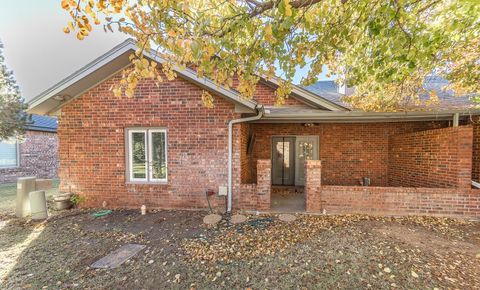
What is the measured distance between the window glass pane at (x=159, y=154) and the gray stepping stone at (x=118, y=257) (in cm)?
225

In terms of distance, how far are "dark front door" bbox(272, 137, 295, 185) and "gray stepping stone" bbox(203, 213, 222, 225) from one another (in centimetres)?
414

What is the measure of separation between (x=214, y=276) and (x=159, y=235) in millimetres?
1841

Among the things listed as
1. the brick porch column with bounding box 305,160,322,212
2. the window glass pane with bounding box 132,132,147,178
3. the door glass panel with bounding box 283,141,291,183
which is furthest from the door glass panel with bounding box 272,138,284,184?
the window glass pane with bounding box 132,132,147,178

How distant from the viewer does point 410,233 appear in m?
4.19

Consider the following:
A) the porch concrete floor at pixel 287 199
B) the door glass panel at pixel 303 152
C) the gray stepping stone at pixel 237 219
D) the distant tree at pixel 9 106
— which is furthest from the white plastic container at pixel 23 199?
the door glass panel at pixel 303 152

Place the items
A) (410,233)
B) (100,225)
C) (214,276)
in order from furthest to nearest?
(100,225) → (410,233) → (214,276)

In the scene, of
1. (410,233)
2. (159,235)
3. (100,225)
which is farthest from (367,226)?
(100,225)

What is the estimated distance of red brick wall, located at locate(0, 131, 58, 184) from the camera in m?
10.8

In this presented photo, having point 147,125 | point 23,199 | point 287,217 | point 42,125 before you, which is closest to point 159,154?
point 147,125

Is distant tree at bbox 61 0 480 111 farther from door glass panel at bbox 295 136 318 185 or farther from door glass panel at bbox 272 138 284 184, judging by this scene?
door glass panel at bbox 272 138 284 184

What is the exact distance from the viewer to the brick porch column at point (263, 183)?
214 inches

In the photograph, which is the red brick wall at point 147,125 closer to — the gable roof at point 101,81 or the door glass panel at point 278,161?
the gable roof at point 101,81

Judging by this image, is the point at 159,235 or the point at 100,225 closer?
the point at 159,235

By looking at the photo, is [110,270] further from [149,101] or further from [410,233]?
[410,233]
